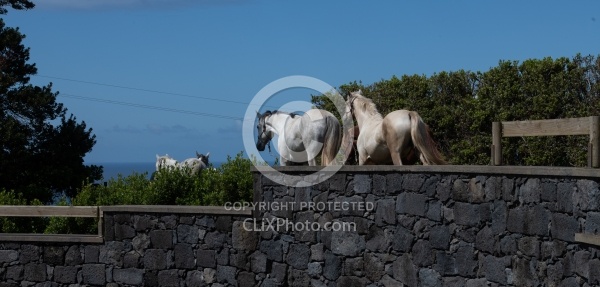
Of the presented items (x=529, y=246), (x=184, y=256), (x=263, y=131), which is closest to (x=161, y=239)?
(x=184, y=256)

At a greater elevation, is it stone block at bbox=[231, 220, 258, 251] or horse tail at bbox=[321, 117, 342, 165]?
horse tail at bbox=[321, 117, 342, 165]

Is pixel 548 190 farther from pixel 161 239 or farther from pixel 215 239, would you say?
pixel 161 239

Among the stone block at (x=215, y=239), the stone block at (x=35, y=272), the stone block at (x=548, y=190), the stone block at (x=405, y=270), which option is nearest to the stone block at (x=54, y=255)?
the stone block at (x=35, y=272)

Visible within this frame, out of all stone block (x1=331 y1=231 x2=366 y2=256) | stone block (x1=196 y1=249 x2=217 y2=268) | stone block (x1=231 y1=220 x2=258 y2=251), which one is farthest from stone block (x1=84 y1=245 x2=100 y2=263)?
stone block (x1=331 y1=231 x2=366 y2=256)

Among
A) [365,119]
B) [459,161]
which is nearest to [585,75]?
[459,161]

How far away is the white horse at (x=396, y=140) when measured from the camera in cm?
1414

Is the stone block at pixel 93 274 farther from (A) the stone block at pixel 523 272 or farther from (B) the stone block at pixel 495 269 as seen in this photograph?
(A) the stone block at pixel 523 272

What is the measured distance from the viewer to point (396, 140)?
14.3m

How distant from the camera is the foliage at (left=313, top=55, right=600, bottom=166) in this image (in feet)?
69.6

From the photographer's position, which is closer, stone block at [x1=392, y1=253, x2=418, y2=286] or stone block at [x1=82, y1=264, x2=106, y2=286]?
stone block at [x1=392, y1=253, x2=418, y2=286]

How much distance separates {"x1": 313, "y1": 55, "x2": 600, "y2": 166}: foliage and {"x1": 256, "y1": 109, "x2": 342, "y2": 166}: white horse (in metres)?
7.22

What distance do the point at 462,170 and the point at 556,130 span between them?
159 centimetres

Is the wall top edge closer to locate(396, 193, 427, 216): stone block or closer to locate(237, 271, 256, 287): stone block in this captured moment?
locate(396, 193, 427, 216): stone block

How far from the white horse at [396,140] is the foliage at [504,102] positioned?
23.7 ft
